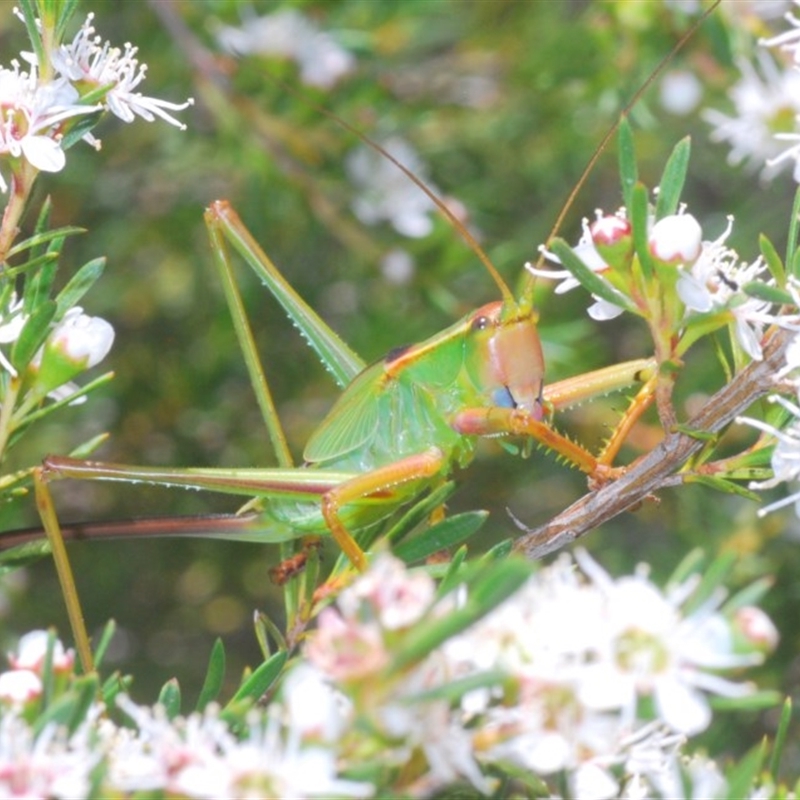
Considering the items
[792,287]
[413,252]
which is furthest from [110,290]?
[792,287]

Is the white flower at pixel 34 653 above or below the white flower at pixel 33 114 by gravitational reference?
below

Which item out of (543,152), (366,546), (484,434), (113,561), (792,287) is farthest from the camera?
(543,152)

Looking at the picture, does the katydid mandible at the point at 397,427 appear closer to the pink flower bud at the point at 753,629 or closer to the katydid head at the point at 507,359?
the katydid head at the point at 507,359

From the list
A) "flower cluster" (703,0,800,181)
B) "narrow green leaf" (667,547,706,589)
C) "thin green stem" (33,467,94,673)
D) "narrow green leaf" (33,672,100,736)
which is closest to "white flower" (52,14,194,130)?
"thin green stem" (33,467,94,673)

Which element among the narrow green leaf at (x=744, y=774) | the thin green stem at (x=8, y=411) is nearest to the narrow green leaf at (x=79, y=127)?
the thin green stem at (x=8, y=411)

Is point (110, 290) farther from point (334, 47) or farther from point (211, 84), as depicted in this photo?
point (334, 47)

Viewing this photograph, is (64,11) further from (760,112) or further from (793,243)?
(760,112)
